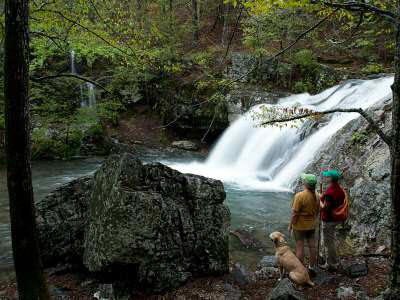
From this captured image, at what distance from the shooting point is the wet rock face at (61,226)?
5.39 metres

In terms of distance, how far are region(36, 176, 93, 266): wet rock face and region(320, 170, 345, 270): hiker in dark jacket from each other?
4.17 meters

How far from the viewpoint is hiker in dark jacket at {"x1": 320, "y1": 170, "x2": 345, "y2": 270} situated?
4.80 metres

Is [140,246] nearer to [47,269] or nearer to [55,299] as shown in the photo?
[55,299]

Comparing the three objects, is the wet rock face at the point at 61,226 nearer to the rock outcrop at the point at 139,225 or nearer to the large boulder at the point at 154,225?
the rock outcrop at the point at 139,225

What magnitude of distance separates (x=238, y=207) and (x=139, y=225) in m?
5.68

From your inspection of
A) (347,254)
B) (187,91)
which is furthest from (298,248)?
(187,91)

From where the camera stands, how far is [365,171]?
7.46 meters

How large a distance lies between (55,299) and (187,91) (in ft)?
53.7

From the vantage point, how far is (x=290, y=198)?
9977mm

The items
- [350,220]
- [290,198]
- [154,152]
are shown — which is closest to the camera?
[350,220]

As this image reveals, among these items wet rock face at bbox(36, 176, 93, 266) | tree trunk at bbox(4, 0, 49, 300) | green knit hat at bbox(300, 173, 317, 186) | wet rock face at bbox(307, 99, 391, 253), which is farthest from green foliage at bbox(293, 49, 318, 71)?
tree trunk at bbox(4, 0, 49, 300)

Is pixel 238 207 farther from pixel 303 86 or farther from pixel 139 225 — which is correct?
pixel 303 86

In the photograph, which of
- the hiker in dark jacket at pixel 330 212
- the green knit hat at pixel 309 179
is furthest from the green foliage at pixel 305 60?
the green knit hat at pixel 309 179

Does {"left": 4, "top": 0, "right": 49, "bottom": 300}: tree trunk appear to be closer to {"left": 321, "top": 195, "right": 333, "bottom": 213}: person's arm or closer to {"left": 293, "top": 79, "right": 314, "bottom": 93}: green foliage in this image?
{"left": 321, "top": 195, "right": 333, "bottom": 213}: person's arm
